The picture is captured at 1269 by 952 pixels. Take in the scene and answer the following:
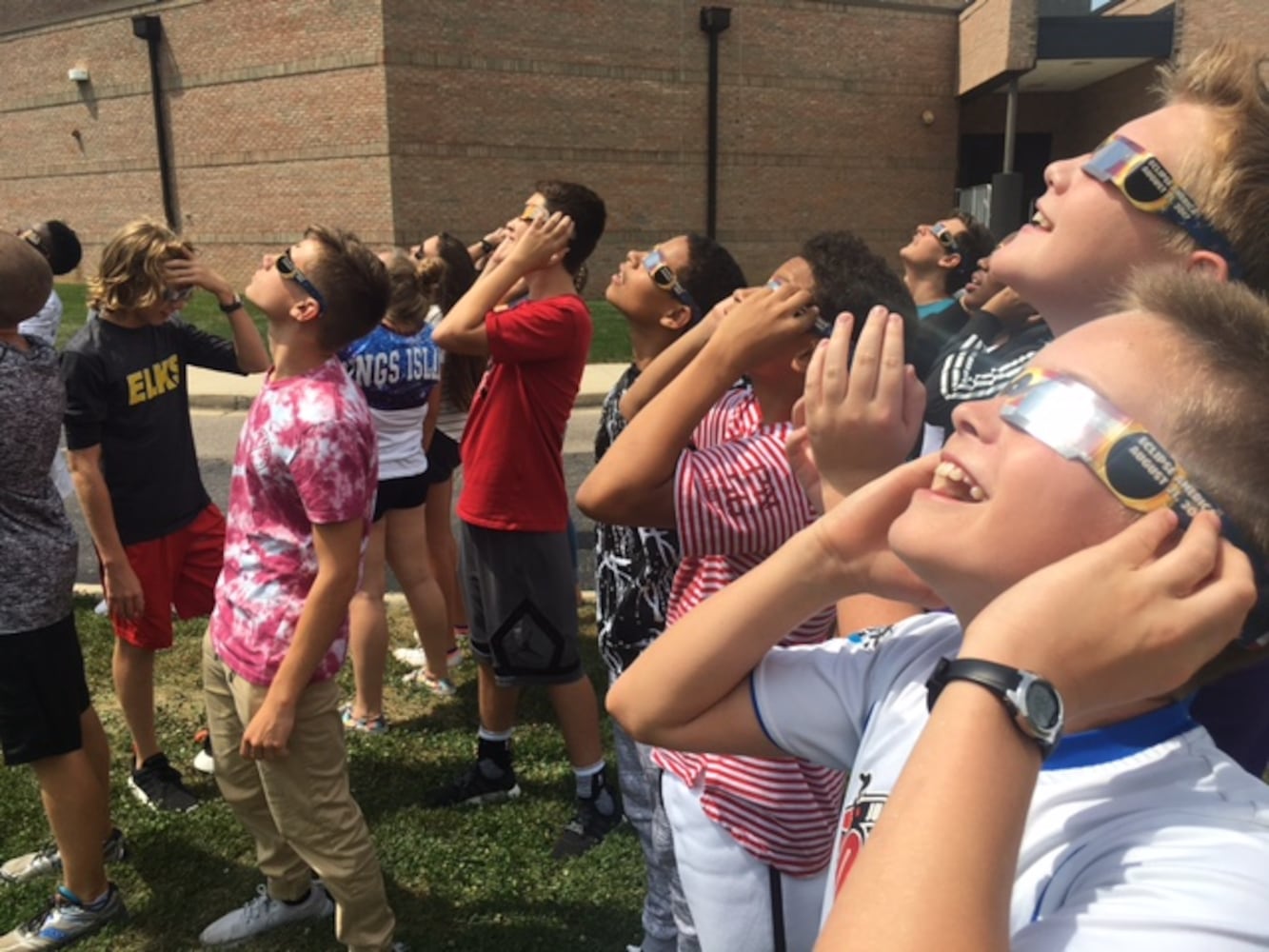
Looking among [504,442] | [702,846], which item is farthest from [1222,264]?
[504,442]

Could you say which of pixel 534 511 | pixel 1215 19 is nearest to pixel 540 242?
pixel 534 511

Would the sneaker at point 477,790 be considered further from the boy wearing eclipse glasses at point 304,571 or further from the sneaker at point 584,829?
the boy wearing eclipse glasses at point 304,571

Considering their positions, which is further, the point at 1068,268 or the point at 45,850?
the point at 45,850

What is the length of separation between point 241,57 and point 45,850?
1011 inches

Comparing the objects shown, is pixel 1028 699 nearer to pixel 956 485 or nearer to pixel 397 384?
pixel 956 485

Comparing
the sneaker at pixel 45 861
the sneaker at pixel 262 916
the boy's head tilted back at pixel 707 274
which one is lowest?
the sneaker at pixel 45 861

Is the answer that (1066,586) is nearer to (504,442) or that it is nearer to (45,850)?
(504,442)

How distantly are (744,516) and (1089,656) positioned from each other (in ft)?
3.96

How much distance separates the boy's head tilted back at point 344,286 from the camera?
288cm

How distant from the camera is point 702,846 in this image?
2033 millimetres

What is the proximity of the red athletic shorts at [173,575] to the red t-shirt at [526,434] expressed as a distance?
1083 mm

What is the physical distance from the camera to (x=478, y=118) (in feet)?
79.5

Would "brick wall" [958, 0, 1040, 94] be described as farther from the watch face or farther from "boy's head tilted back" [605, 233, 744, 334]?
the watch face

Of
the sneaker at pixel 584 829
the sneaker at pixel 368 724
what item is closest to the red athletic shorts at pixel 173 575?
the sneaker at pixel 368 724
